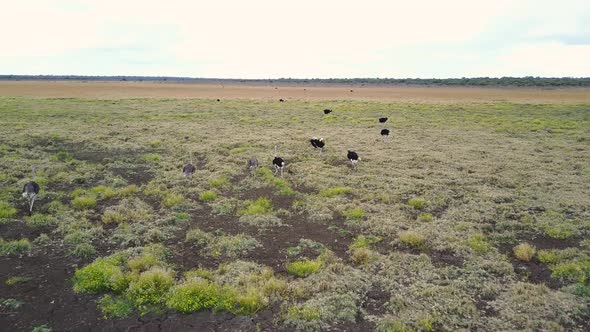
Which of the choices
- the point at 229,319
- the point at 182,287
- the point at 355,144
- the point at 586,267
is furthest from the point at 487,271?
the point at 355,144

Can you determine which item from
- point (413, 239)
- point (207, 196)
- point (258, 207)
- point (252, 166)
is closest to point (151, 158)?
point (252, 166)

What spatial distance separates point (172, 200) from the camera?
56.5 ft

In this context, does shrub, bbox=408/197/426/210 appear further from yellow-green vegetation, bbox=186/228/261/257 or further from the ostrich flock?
yellow-green vegetation, bbox=186/228/261/257

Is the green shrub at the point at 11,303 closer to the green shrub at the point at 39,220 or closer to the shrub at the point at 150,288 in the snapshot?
the shrub at the point at 150,288

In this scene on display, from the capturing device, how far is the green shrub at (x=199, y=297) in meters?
9.73

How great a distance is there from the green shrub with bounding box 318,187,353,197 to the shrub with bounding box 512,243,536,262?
25.2 ft

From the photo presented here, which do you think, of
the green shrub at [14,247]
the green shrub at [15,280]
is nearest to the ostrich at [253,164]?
the green shrub at [14,247]

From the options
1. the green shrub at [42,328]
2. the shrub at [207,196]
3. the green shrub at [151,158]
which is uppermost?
the green shrub at [151,158]

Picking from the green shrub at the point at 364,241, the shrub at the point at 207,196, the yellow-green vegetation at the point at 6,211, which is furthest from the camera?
the shrub at the point at 207,196

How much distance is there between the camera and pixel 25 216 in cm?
1522

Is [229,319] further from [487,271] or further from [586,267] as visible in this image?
[586,267]

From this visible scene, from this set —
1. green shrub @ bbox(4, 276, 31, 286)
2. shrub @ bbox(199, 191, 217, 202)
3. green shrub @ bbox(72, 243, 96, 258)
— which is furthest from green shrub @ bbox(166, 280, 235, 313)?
shrub @ bbox(199, 191, 217, 202)

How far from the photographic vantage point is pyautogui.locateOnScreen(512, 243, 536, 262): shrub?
12461 millimetres

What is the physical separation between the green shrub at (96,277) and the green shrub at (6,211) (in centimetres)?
602
